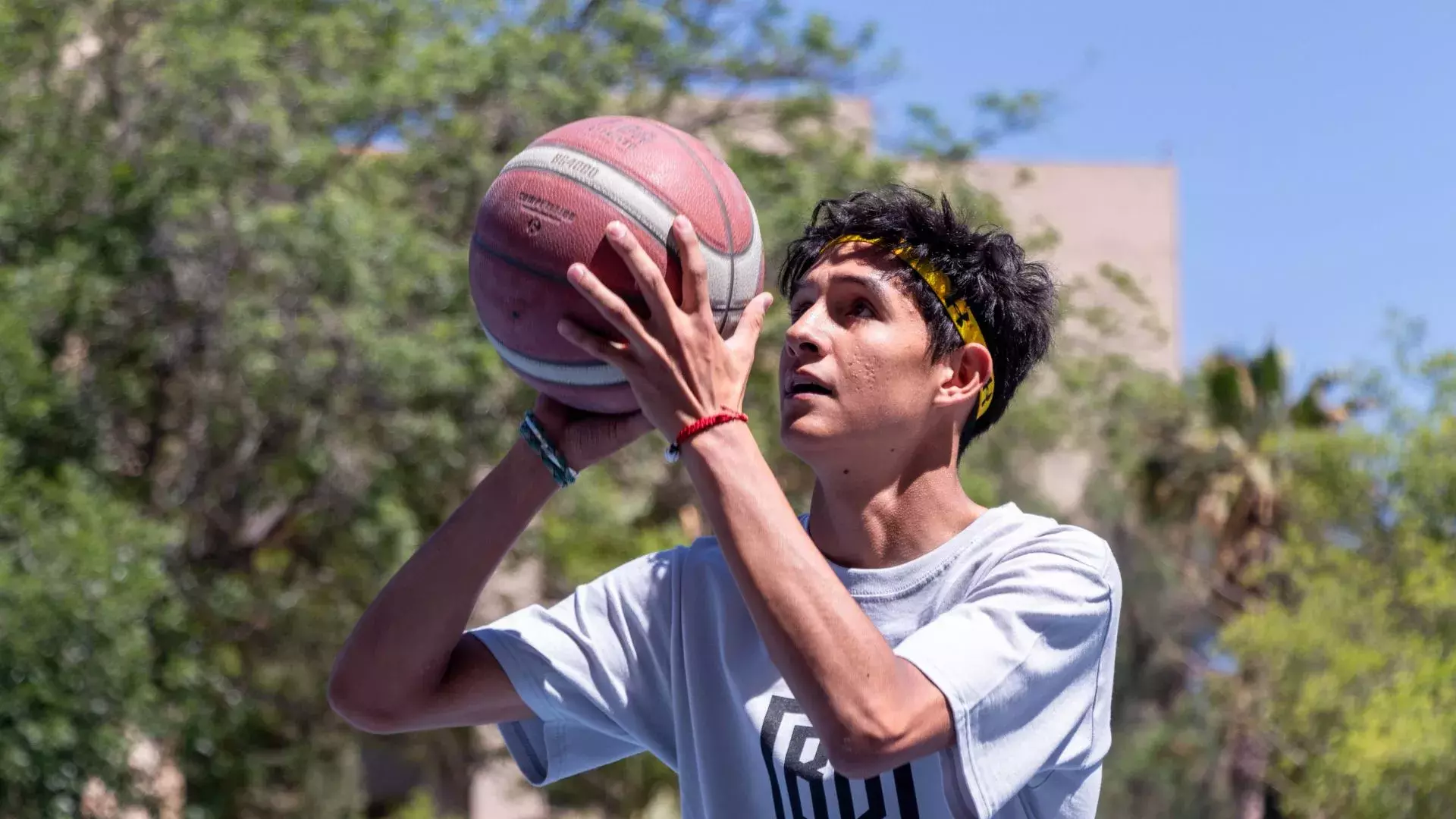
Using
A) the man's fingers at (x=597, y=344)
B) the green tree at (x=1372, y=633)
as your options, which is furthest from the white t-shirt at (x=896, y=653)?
the green tree at (x=1372, y=633)

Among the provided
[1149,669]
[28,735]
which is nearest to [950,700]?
[28,735]

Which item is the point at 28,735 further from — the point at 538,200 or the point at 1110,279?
the point at 1110,279

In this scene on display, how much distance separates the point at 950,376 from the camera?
311cm

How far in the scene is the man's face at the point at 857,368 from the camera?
2.98 m

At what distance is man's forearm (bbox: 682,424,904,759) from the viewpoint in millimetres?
2521

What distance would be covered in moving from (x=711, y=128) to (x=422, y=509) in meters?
4.13

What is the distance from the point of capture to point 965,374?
3.14 metres

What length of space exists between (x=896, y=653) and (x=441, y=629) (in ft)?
2.95

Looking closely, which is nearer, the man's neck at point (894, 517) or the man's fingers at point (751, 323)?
the man's fingers at point (751, 323)

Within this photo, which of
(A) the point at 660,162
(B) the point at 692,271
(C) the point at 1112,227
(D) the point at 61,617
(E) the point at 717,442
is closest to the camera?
(E) the point at 717,442

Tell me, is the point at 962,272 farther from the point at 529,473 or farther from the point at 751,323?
the point at 529,473

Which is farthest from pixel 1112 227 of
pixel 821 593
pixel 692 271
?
pixel 821 593

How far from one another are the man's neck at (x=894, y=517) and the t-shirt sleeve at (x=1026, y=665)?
20 centimetres

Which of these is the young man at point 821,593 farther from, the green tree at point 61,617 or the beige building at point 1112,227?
the beige building at point 1112,227
